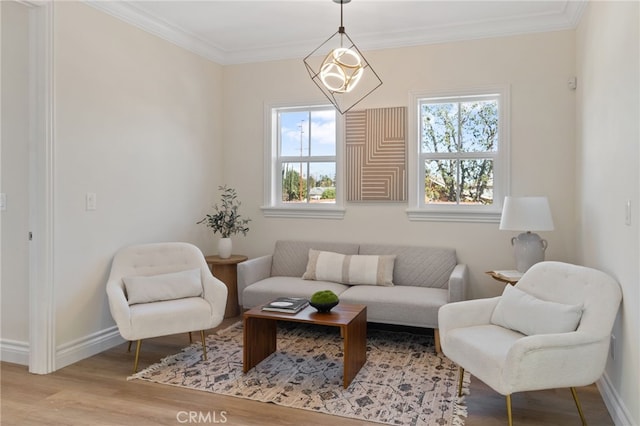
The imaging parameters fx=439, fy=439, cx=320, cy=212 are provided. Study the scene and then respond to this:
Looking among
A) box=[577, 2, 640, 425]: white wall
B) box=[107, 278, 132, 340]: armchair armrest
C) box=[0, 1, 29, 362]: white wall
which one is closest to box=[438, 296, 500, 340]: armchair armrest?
box=[577, 2, 640, 425]: white wall

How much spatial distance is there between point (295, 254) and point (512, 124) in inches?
91.9

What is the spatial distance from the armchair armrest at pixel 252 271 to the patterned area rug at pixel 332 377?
46cm

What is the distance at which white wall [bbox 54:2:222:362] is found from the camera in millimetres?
3061

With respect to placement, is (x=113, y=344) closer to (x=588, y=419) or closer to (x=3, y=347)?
(x=3, y=347)

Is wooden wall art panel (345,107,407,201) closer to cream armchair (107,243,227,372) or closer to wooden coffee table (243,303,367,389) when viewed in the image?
wooden coffee table (243,303,367,389)

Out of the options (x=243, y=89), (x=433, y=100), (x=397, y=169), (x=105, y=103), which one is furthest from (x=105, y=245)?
(x=433, y=100)

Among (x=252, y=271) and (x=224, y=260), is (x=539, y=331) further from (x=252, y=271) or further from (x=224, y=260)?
(x=224, y=260)

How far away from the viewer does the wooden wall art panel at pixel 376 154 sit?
417 centimetres

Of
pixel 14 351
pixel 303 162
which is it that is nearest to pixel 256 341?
pixel 14 351

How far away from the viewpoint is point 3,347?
315 centimetres

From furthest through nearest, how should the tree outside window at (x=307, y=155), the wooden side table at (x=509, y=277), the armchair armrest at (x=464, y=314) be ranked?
the tree outside window at (x=307, y=155) < the wooden side table at (x=509, y=277) < the armchair armrest at (x=464, y=314)

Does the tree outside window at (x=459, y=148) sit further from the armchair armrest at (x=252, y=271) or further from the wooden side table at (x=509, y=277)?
the armchair armrest at (x=252, y=271)

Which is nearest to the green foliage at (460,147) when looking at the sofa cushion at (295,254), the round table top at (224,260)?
the sofa cushion at (295,254)

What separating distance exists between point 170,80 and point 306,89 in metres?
1.32
